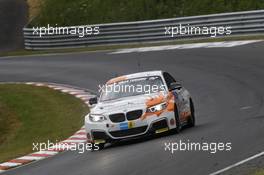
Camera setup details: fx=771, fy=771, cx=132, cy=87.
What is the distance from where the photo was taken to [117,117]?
14.8m

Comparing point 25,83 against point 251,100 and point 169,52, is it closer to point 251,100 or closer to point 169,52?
point 169,52

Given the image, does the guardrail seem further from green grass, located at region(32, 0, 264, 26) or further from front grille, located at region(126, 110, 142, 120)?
front grille, located at region(126, 110, 142, 120)

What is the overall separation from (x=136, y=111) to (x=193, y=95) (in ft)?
24.1

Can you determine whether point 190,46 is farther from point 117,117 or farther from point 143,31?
point 117,117

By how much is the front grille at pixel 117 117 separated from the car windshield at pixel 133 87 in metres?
0.91

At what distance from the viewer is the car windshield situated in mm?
15664

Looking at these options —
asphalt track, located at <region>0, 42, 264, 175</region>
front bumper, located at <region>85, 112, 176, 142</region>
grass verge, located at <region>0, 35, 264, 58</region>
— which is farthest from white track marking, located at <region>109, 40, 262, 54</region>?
front bumper, located at <region>85, 112, 176, 142</region>

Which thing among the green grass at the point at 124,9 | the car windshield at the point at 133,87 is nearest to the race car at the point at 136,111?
the car windshield at the point at 133,87

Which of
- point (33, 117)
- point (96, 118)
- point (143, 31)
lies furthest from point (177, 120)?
point (143, 31)

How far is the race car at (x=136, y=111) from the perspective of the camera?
14.7 meters

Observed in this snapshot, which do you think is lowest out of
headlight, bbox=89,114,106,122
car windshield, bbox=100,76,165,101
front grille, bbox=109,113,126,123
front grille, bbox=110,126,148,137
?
front grille, bbox=110,126,148,137

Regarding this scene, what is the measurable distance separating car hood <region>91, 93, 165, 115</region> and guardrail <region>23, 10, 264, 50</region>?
18.5m

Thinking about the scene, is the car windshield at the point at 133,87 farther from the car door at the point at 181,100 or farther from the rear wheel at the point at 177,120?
the rear wheel at the point at 177,120

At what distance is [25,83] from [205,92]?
9.64m
